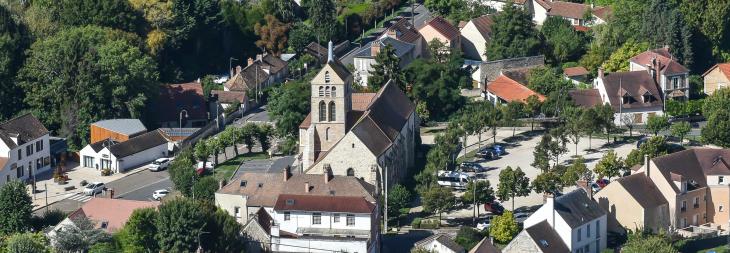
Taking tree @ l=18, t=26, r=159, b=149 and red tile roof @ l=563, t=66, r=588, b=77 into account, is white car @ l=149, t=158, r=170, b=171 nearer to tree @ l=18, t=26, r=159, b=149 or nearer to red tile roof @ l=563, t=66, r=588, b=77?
tree @ l=18, t=26, r=159, b=149

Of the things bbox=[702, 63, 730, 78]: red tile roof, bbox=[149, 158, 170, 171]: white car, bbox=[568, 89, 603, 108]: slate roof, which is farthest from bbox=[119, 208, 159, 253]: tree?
bbox=[702, 63, 730, 78]: red tile roof

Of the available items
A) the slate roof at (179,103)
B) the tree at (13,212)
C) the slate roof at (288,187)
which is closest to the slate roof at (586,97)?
the slate roof at (288,187)

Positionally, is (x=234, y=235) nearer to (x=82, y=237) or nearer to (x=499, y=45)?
(x=82, y=237)

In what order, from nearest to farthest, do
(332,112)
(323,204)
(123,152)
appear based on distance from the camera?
1. (323,204)
2. (332,112)
3. (123,152)

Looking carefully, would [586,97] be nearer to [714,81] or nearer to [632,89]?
[632,89]

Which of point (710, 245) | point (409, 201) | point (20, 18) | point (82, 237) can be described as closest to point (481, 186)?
point (409, 201)

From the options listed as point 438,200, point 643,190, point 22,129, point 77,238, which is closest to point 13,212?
point 77,238
